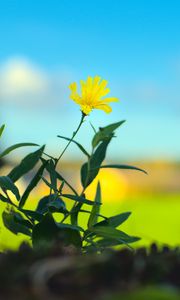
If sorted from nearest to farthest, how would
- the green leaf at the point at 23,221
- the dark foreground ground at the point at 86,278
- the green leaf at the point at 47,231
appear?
the dark foreground ground at the point at 86,278, the green leaf at the point at 47,231, the green leaf at the point at 23,221

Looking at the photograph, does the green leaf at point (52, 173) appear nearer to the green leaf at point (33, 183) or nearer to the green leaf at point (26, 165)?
the green leaf at point (33, 183)

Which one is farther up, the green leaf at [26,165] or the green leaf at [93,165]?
the green leaf at [93,165]

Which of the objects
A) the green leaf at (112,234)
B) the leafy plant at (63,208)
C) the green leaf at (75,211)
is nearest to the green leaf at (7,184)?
the leafy plant at (63,208)

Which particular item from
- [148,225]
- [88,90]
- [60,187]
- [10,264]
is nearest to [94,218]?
[60,187]

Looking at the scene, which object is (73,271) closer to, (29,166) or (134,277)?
(134,277)

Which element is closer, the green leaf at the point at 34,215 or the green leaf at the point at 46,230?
the green leaf at the point at 46,230

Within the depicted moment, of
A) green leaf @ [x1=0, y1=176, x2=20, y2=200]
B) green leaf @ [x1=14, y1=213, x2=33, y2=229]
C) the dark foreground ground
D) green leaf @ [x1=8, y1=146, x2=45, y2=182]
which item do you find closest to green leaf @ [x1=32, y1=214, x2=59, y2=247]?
green leaf @ [x1=14, y1=213, x2=33, y2=229]

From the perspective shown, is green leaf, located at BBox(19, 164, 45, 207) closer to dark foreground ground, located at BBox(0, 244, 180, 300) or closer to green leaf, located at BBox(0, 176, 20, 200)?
green leaf, located at BBox(0, 176, 20, 200)
